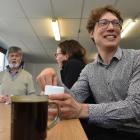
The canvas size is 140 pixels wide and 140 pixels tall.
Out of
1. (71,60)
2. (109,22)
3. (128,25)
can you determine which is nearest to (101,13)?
(109,22)

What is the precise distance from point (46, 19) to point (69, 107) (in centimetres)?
465

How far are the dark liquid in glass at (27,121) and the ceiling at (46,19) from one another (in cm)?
395

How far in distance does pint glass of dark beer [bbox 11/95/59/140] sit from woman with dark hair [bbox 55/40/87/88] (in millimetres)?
1224

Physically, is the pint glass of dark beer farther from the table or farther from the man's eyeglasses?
the man's eyeglasses

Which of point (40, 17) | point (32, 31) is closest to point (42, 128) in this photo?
point (40, 17)

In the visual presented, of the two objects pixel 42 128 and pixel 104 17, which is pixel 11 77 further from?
pixel 42 128

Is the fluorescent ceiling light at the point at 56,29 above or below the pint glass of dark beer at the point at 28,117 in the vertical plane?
above

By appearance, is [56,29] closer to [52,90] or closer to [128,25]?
[128,25]

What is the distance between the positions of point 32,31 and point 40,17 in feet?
3.95

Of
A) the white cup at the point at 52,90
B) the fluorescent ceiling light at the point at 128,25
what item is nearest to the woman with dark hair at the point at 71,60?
the white cup at the point at 52,90

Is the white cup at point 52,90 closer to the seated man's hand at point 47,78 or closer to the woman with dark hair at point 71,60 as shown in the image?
the seated man's hand at point 47,78

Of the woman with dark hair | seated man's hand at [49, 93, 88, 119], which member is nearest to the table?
seated man's hand at [49, 93, 88, 119]

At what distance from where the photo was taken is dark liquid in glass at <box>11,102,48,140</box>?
0.56 metres

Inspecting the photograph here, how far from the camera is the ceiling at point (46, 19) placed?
4.49 metres
